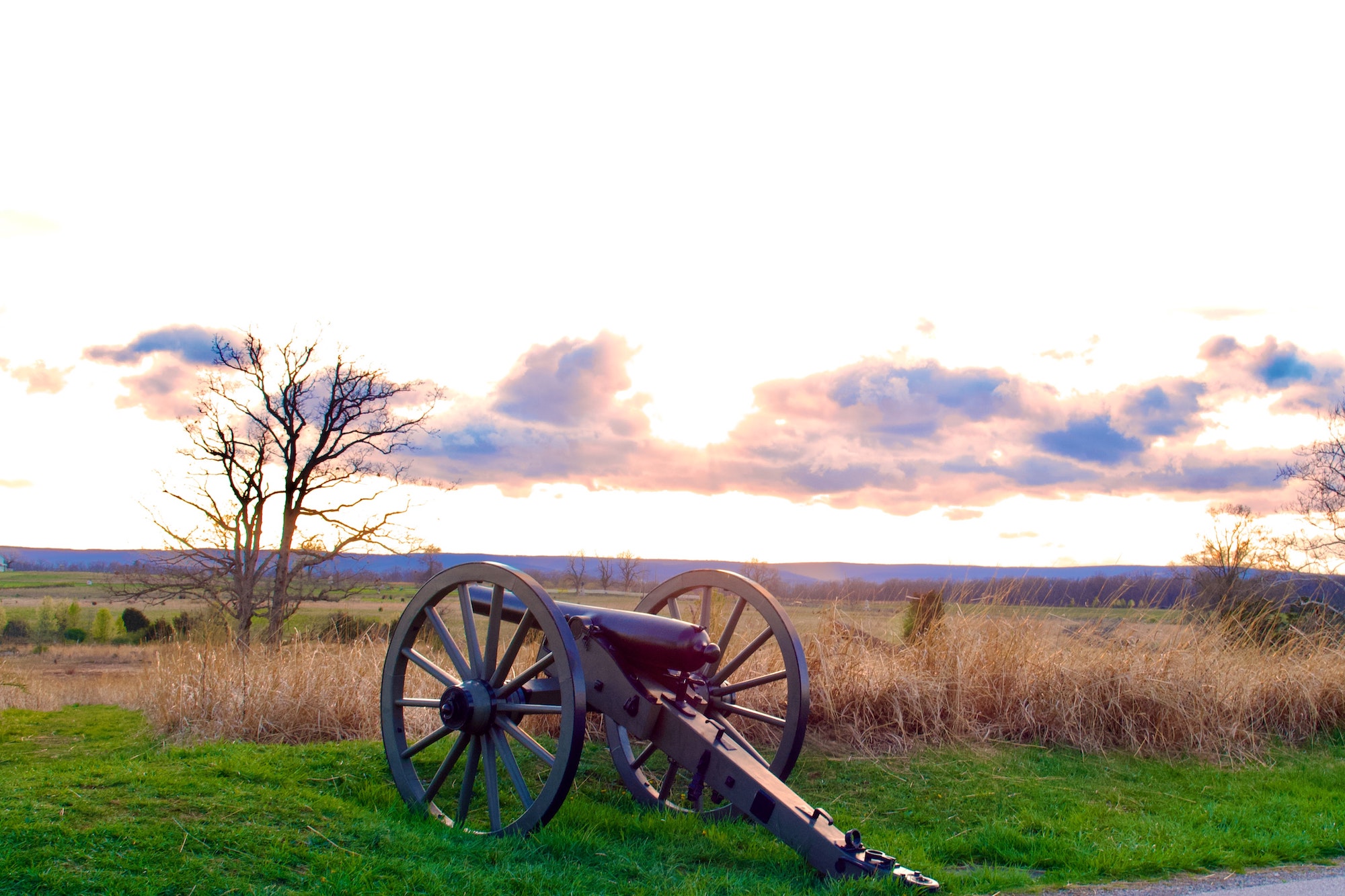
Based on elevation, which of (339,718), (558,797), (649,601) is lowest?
(339,718)

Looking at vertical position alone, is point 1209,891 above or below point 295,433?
below

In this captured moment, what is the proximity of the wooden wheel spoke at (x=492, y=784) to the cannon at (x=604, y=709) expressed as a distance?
1 centimetres

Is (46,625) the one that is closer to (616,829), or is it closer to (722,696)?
(722,696)

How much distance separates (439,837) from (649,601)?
232 cm

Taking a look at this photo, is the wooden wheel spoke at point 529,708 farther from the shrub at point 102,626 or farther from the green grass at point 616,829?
the shrub at point 102,626

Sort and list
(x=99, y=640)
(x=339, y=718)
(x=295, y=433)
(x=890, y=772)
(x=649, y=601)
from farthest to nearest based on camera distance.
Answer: (x=99, y=640) → (x=295, y=433) → (x=339, y=718) → (x=890, y=772) → (x=649, y=601)

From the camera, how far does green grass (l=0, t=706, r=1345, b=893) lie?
14.4 feet

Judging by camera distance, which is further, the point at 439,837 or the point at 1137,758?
the point at 1137,758

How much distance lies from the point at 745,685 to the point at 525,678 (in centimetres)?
157

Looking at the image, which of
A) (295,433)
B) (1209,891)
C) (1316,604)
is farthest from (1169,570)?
(295,433)

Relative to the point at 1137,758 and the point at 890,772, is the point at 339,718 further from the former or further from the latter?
the point at 1137,758

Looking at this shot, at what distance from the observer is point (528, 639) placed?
1017cm

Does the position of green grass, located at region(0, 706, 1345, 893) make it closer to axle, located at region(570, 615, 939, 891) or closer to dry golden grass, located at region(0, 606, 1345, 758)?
axle, located at region(570, 615, 939, 891)

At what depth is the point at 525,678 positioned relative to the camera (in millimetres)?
5301
